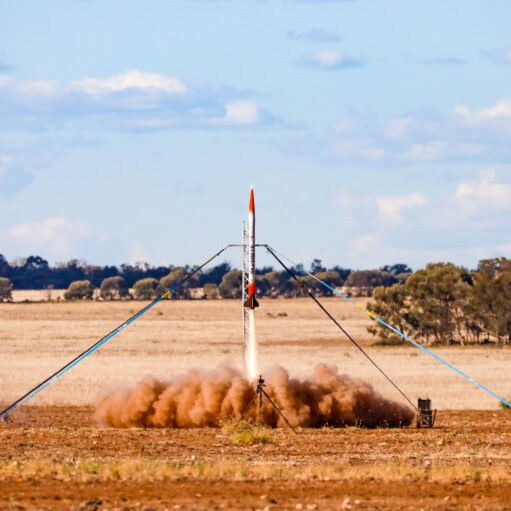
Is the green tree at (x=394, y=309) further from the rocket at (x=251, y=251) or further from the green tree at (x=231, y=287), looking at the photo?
the green tree at (x=231, y=287)

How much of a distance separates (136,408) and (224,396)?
7.19 feet

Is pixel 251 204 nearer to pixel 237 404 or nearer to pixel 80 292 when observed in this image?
pixel 237 404

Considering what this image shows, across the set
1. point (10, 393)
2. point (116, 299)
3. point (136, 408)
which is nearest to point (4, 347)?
point (10, 393)

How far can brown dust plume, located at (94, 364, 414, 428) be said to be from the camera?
3494 centimetres

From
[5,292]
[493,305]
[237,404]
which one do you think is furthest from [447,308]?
[5,292]

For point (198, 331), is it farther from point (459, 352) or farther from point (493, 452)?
point (493, 452)

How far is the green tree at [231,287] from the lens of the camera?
157m

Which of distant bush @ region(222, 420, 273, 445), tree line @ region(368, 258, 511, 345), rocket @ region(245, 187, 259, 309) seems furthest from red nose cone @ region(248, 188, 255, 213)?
tree line @ region(368, 258, 511, 345)

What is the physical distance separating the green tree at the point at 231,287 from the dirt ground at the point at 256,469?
12284 centimetres

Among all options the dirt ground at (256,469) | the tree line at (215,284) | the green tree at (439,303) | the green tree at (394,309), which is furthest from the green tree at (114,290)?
the dirt ground at (256,469)

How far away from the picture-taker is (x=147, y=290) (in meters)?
157

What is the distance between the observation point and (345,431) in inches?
1328

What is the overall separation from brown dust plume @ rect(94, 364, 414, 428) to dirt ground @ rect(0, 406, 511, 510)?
3.55 ft

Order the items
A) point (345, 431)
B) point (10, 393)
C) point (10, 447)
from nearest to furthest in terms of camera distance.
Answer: point (10, 447) → point (345, 431) → point (10, 393)
